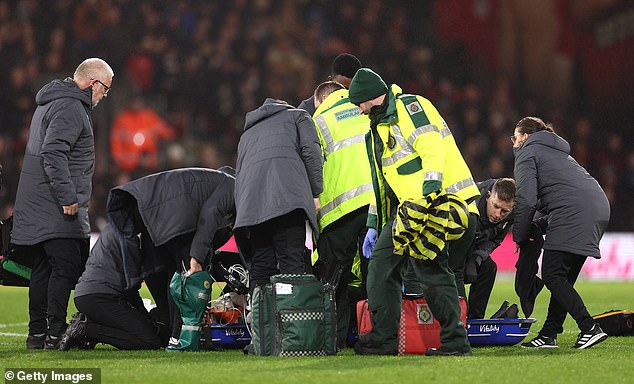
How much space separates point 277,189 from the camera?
26.0 ft

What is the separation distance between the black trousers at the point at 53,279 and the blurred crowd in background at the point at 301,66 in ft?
31.7

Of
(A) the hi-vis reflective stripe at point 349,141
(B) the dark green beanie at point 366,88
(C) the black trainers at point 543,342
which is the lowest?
(C) the black trainers at point 543,342

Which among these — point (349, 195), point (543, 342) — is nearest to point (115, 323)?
point (349, 195)

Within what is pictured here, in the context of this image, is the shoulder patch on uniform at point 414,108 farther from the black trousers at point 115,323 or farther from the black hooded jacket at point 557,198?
the black trousers at point 115,323

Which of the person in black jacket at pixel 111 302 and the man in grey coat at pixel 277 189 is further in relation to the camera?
the person in black jacket at pixel 111 302

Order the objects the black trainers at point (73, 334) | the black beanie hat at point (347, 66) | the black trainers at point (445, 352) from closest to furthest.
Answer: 1. the black trainers at point (445, 352)
2. the black trainers at point (73, 334)
3. the black beanie hat at point (347, 66)

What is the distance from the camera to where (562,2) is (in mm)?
23609

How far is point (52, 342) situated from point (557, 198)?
3.83 metres

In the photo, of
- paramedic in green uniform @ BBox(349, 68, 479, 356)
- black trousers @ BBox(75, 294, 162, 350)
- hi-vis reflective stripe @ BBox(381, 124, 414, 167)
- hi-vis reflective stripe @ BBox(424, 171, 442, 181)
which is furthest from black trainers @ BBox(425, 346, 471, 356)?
black trousers @ BBox(75, 294, 162, 350)

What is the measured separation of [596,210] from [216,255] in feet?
9.38

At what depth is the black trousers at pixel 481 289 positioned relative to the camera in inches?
372

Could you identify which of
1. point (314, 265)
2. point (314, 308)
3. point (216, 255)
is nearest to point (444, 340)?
point (314, 308)

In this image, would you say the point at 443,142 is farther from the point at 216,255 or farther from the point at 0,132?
the point at 0,132

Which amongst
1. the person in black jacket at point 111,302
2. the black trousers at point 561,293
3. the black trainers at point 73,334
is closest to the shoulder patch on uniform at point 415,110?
the black trousers at point 561,293
